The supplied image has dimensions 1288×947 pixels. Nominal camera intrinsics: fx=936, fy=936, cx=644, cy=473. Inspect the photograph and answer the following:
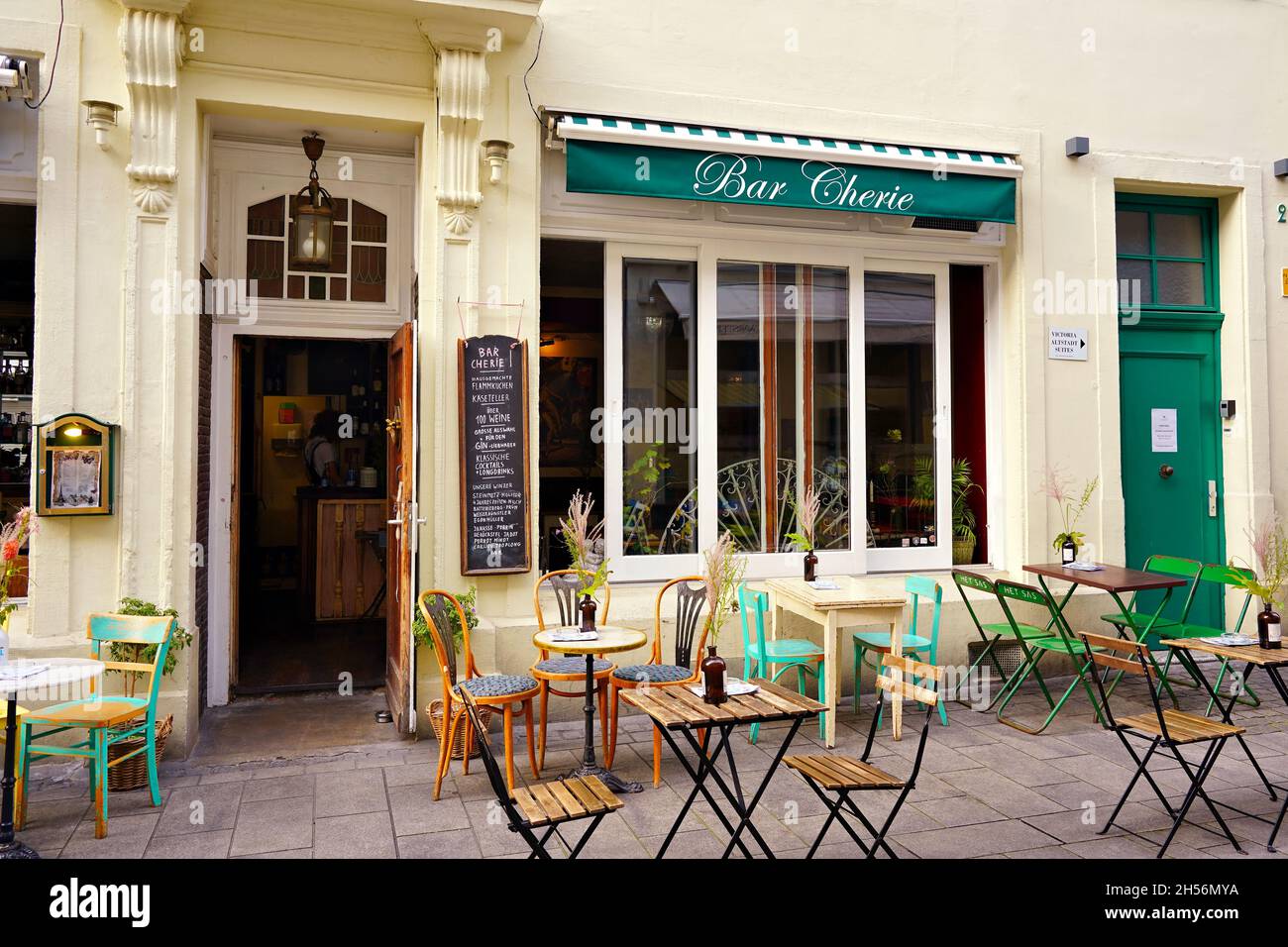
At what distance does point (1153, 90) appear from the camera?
730 cm

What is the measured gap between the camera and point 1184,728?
399 cm

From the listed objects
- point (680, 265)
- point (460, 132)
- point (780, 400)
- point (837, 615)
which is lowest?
point (837, 615)

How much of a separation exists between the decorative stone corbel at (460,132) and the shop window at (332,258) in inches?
36.2

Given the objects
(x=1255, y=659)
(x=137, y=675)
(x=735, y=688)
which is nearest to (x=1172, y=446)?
(x=1255, y=659)

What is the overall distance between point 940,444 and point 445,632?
4.11 metres

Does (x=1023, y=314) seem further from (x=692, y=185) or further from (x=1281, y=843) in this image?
(x=1281, y=843)

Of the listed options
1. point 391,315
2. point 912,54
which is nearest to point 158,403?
point 391,315

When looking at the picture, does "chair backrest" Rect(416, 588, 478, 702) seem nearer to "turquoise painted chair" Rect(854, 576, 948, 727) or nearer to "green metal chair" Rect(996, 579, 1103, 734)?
"turquoise painted chair" Rect(854, 576, 948, 727)

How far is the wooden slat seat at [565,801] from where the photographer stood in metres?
3.05

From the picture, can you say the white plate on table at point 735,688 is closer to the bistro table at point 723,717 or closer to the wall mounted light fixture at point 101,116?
the bistro table at point 723,717

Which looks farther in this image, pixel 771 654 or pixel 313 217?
pixel 313 217

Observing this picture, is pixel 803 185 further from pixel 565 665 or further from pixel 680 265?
pixel 565 665

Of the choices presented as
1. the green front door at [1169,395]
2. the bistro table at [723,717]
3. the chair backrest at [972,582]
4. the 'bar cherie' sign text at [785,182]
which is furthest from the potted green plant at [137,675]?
the green front door at [1169,395]

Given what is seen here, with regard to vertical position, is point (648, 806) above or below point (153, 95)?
below
